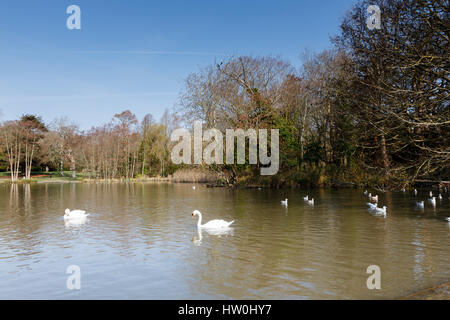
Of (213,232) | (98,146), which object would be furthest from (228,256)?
(98,146)

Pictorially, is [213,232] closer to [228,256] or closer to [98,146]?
[228,256]

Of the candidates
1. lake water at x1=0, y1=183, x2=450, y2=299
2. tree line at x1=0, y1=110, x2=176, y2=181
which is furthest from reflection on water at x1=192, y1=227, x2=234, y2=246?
tree line at x1=0, y1=110, x2=176, y2=181

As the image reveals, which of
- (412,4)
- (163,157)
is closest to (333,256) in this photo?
(412,4)

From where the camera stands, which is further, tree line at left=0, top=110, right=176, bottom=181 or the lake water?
tree line at left=0, top=110, right=176, bottom=181

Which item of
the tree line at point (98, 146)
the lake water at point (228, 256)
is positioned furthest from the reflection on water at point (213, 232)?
the tree line at point (98, 146)

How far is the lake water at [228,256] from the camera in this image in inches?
244

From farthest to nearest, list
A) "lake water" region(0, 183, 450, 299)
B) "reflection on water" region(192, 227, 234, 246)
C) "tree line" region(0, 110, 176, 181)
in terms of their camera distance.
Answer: "tree line" region(0, 110, 176, 181)
"reflection on water" region(192, 227, 234, 246)
"lake water" region(0, 183, 450, 299)

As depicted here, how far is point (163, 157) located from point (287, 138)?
28.3 m

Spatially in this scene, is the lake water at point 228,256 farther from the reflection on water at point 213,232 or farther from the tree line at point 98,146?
the tree line at point 98,146

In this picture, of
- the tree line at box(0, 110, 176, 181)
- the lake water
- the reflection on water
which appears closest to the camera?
the lake water

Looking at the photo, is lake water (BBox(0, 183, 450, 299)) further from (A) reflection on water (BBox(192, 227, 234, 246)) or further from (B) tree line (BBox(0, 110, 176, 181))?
(B) tree line (BBox(0, 110, 176, 181))

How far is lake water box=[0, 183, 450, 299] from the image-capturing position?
6.20m

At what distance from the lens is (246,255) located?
8570 mm
